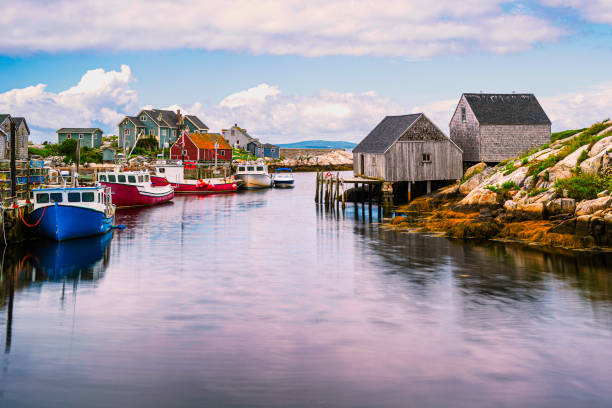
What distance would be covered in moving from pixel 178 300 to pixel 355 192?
38.6 meters

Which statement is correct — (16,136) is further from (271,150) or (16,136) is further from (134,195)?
(271,150)

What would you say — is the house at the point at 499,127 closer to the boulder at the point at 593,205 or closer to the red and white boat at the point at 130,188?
the boulder at the point at 593,205

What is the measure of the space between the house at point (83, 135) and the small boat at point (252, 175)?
3039 centimetres

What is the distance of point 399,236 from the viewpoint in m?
34.3

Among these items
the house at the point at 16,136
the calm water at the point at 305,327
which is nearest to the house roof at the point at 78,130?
the house at the point at 16,136

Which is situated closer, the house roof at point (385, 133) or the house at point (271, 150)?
the house roof at point (385, 133)

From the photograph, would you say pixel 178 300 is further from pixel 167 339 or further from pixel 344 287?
pixel 344 287

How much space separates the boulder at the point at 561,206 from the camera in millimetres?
29797

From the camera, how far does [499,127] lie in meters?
51.2

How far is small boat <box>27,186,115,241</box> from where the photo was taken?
29.7m

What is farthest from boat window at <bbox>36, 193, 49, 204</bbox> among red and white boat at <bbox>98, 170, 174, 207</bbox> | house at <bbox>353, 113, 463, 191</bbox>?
house at <bbox>353, 113, 463, 191</bbox>

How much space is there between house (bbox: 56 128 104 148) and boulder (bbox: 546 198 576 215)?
8283 centimetres

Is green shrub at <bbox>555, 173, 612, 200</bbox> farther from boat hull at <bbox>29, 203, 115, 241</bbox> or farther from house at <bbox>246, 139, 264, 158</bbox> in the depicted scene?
house at <bbox>246, 139, 264, 158</bbox>

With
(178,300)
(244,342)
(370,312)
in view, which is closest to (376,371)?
(244,342)
